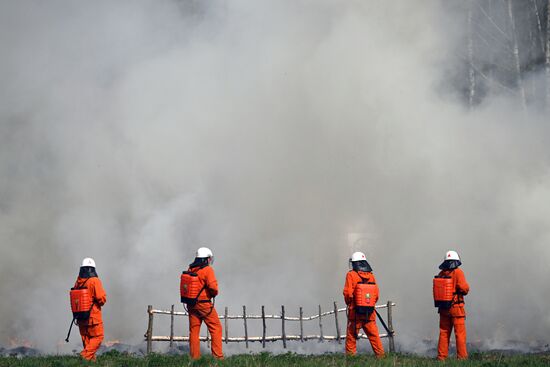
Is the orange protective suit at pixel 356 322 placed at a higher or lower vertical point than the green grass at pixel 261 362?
higher

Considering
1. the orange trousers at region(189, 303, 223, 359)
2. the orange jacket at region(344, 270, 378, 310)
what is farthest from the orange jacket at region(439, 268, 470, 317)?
the orange trousers at region(189, 303, 223, 359)

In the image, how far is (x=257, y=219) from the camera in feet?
130

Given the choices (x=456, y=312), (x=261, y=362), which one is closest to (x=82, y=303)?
(x=261, y=362)

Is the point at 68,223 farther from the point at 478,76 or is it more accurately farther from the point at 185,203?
the point at 478,76

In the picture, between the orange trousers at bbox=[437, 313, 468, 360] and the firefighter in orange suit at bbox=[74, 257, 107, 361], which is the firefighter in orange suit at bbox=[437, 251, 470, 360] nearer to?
the orange trousers at bbox=[437, 313, 468, 360]

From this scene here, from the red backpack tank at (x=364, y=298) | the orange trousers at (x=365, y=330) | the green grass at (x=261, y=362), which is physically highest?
the red backpack tank at (x=364, y=298)

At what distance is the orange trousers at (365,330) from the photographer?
15336 millimetres

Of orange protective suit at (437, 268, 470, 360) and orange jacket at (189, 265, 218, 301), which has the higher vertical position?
orange jacket at (189, 265, 218, 301)

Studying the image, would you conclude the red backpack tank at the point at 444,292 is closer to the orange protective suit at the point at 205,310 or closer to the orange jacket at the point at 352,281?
the orange jacket at the point at 352,281

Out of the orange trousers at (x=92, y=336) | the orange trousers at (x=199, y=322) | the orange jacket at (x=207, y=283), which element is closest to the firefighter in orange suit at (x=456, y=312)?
the orange trousers at (x=199, y=322)

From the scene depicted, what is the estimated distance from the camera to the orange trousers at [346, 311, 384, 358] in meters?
15.3

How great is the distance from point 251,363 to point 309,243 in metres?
27.1

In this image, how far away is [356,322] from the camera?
1548 centimetres

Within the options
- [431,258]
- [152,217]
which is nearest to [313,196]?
[431,258]
